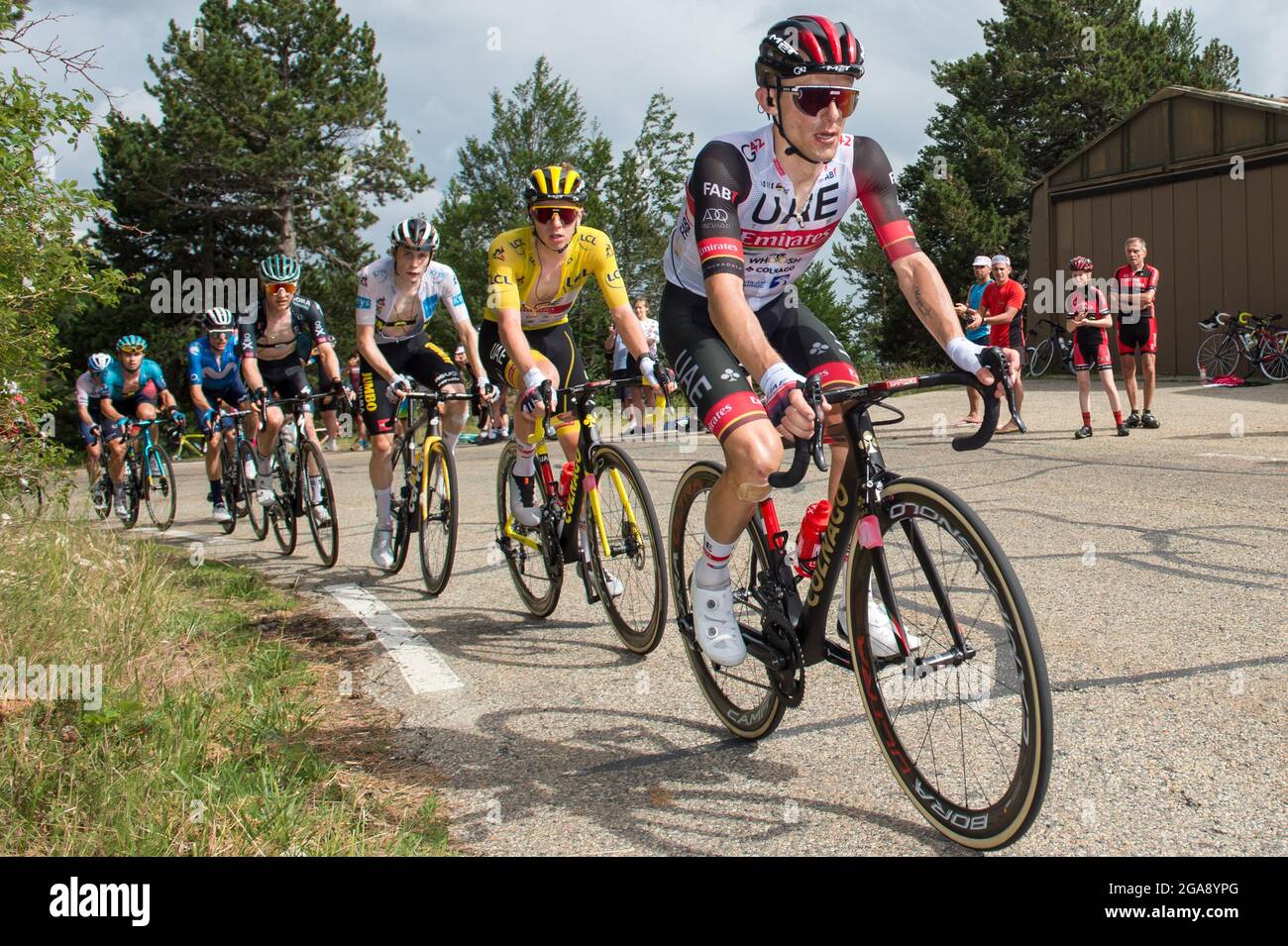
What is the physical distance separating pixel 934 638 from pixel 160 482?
10631 millimetres

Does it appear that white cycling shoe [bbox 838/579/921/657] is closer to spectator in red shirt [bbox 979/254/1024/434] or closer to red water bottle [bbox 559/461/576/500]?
red water bottle [bbox 559/461/576/500]

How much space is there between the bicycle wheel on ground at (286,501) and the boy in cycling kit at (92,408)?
4.35 metres

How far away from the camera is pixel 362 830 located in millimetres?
3160

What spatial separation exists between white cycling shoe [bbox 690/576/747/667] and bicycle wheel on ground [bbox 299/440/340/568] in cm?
473

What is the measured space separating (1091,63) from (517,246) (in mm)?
40808

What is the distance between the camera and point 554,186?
18.3 feet

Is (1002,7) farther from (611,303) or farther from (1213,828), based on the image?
(1213,828)

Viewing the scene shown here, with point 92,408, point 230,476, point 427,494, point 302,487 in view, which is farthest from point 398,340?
point 92,408

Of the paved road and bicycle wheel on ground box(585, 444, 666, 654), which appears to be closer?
the paved road

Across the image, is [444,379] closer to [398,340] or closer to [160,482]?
[398,340]

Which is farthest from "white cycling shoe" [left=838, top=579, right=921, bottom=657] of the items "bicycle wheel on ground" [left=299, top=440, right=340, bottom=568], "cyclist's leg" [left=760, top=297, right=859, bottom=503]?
"bicycle wheel on ground" [left=299, top=440, right=340, bottom=568]

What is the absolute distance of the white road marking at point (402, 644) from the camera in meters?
4.85

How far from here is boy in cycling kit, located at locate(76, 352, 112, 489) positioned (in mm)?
12453
